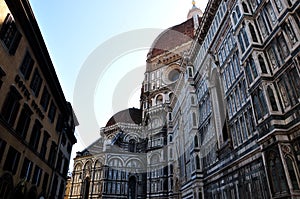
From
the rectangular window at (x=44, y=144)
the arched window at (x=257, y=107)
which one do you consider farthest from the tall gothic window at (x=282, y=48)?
the rectangular window at (x=44, y=144)

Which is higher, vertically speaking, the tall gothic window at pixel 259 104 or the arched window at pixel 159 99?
the arched window at pixel 159 99

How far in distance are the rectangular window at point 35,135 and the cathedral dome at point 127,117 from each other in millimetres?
43575

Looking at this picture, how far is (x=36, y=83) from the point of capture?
2091cm

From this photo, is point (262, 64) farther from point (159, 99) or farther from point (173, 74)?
point (173, 74)

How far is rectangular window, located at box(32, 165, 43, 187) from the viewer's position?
21406 millimetres

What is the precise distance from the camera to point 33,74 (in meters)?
20.0

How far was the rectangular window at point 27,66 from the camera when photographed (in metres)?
17.9

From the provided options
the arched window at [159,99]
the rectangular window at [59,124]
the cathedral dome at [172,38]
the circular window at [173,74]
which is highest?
the cathedral dome at [172,38]

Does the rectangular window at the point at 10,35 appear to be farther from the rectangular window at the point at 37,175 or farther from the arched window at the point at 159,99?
the arched window at the point at 159,99

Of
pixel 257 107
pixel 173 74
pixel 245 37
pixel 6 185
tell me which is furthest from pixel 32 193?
pixel 173 74

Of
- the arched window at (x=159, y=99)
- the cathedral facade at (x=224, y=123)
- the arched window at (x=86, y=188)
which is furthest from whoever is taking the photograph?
the arched window at (x=159, y=99)

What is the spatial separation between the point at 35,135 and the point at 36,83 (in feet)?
16.1

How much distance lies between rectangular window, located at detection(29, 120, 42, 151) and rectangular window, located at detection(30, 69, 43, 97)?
287 cm

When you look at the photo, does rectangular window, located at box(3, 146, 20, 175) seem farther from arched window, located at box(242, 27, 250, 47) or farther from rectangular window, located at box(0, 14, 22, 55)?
arched window, located at box(242, 27, 250, 47)
